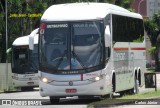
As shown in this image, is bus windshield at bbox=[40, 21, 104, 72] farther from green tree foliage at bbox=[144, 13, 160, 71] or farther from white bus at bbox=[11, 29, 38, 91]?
green tree foliage at bbox=[144, 13, 160, 71]

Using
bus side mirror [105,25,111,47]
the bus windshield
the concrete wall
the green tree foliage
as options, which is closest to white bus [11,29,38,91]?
the concrete wall

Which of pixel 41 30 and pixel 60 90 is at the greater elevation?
pixel 41 30

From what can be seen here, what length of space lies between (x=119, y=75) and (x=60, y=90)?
411cm

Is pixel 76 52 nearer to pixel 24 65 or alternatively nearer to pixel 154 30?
pixel 24 65

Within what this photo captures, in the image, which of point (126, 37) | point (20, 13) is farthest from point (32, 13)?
point (126, 37)

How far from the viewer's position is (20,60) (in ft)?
130

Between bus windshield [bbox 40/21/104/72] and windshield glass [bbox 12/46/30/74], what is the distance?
16.9 metres

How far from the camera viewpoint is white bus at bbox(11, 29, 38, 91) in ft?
128

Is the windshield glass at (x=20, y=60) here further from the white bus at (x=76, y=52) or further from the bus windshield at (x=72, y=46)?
the bus windshield at (x=72, y=46)

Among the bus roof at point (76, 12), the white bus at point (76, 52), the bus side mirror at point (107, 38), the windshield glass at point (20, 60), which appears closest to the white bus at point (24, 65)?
the windshield glass at point (20, 60)

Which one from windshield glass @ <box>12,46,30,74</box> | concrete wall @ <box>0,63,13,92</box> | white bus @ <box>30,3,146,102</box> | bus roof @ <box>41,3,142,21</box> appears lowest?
concrete wall @ <box>0,63,13,92</box>

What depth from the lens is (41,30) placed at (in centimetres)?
2234

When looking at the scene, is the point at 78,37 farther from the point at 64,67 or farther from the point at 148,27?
the point at 148,27

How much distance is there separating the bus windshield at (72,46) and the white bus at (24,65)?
54.6 ft
